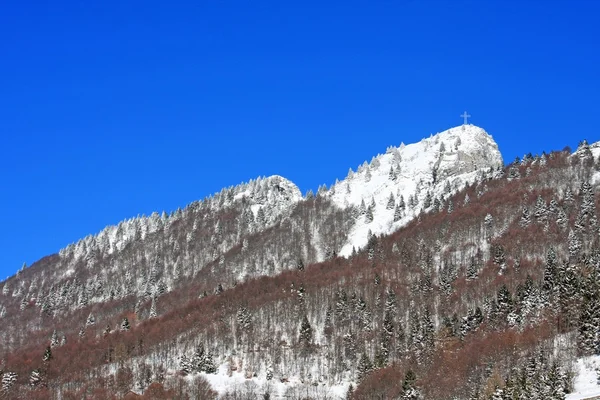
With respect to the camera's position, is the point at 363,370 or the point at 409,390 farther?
the point at 363,370

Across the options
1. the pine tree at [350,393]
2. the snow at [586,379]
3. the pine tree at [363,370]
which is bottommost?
the snow at [586,379]

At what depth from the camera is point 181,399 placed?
647 ft

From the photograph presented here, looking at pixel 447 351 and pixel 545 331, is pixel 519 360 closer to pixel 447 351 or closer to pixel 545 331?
pixel 545 331

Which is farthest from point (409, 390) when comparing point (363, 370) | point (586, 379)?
point (586, 379)

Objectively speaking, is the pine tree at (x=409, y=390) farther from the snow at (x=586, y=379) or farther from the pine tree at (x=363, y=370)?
the snow at (x=586, y=379)

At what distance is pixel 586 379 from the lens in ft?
408

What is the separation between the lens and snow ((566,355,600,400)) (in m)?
112

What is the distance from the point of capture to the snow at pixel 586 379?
112500 mm

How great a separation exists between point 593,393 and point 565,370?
55.9ft

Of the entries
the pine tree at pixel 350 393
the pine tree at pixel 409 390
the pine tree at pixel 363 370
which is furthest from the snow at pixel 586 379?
the pine tree at pixel 363 370

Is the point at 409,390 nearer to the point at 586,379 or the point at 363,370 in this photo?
the point at 363,370

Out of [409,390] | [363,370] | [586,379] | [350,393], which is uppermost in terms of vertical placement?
[363,370]

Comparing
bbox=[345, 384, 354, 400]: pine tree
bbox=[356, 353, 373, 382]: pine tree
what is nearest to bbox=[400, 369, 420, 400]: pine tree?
bbox=[345, 384, 354, 400]: pine tree

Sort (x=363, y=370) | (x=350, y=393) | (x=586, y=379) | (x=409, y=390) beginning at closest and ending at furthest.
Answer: (x=586, y=379), (x=409, y=390), (x=350, y=393), (x=363, y=370)
